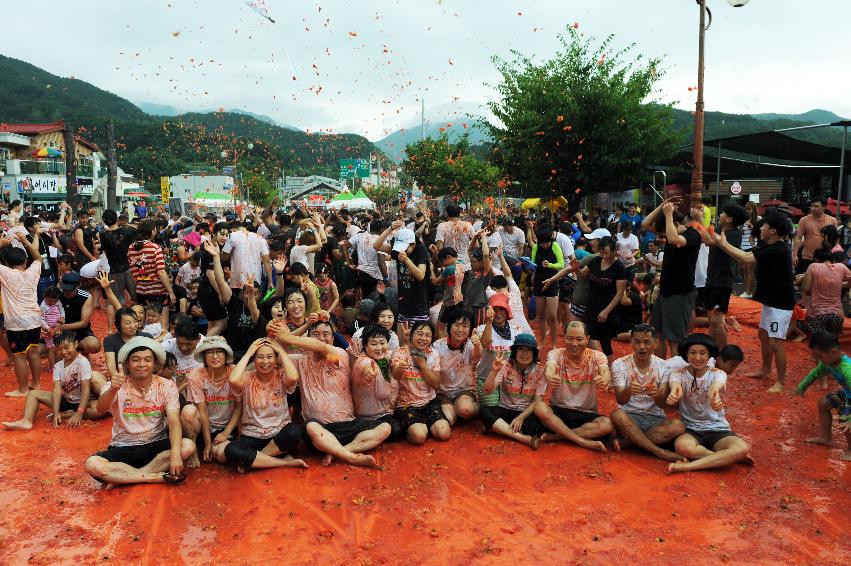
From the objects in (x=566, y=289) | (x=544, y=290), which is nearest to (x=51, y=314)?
(x=544, y=290)

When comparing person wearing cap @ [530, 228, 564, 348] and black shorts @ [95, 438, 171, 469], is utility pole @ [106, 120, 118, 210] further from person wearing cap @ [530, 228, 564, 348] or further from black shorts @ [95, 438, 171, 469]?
black shorts @ [95, 438, 171, 469]

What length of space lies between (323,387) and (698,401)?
307cm

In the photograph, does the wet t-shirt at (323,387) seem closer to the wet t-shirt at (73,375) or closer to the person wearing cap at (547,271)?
the wet t-shirt at (73,375)

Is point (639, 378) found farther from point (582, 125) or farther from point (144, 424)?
point (582, 125)

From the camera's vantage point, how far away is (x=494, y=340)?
18.8ft

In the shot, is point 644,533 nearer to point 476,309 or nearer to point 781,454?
point 781,454

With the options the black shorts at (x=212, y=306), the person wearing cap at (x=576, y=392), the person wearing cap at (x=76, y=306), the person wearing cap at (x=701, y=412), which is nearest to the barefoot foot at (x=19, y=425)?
the person wearing cap at (x=76, y=306)

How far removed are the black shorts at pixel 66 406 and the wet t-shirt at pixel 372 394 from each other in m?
3.01

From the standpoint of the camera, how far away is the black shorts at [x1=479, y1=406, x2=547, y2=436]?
5.38 metres

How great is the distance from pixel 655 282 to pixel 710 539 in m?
6.12

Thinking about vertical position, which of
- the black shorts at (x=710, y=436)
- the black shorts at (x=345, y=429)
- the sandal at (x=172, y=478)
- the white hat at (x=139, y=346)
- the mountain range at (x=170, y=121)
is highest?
the mountain range at (x=170, y=121)

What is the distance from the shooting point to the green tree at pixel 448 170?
3553 centimetres

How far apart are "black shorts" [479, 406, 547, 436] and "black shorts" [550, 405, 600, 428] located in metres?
0.20

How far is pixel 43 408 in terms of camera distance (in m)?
6.55
